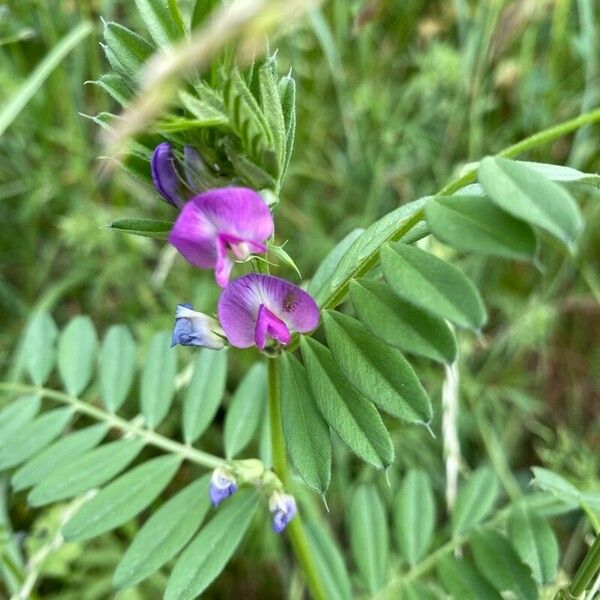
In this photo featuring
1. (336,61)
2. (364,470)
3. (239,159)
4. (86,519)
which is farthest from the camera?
(336,61)

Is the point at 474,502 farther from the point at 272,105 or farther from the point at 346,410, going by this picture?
the point at 272,105

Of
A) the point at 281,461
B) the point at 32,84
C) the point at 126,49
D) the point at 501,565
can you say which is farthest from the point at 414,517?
the point at 32,84

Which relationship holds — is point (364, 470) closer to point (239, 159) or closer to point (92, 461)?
point (92, 461)

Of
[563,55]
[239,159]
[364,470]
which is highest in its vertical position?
[239,159]

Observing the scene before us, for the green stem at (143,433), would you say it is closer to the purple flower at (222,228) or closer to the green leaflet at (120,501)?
the green leaflet at (120,501)

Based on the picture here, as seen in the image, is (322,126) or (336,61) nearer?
(336,61)

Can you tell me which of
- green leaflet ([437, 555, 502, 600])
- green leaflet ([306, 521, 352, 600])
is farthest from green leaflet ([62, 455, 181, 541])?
green leaflet ([437, 555, 502, 600])

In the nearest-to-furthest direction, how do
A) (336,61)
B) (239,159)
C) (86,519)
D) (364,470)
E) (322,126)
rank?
(239,159), (86,519), (364,470), (336,61), (322,126)

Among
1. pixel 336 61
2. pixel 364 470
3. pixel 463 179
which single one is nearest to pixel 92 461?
pixel 463 179

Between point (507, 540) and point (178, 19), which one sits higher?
point (178, 19)
